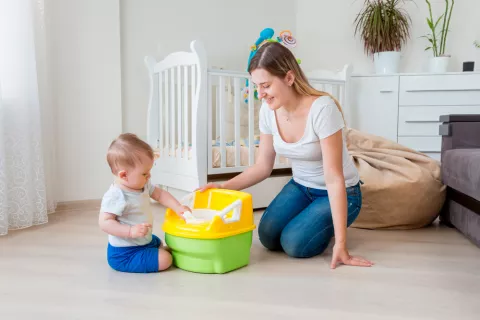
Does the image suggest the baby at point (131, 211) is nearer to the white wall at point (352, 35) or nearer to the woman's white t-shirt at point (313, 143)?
the woman's white t-shirt at point (313, 143)

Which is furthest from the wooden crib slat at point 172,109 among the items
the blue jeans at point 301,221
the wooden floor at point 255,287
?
the blue jeans at point 301,221

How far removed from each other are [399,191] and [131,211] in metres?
1.18

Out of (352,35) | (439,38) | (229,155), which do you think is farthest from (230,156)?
(439,38)

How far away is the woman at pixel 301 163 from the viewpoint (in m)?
1.50

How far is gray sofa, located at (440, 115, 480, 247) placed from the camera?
1763 mm

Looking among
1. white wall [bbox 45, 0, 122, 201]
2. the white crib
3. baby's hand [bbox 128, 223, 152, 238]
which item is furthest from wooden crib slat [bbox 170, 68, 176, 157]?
baby's hand [bbox 128, 223, 152, 238]

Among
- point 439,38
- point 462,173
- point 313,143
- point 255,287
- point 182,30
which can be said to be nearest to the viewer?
point 255,287

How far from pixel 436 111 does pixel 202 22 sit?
1.67m

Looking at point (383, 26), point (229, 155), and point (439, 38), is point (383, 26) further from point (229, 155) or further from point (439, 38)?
point (229, 155)

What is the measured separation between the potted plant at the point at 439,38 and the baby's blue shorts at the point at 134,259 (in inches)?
101

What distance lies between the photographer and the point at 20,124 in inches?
81.8

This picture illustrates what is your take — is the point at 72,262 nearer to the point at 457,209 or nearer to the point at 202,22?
the point at 457,209

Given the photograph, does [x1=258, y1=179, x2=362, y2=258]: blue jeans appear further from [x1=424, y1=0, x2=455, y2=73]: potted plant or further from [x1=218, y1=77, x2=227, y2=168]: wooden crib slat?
[x1=424, y1=0, x2=455, y2=73]: potted plant

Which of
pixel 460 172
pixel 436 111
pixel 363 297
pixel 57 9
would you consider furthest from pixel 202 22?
pixel 363 297
